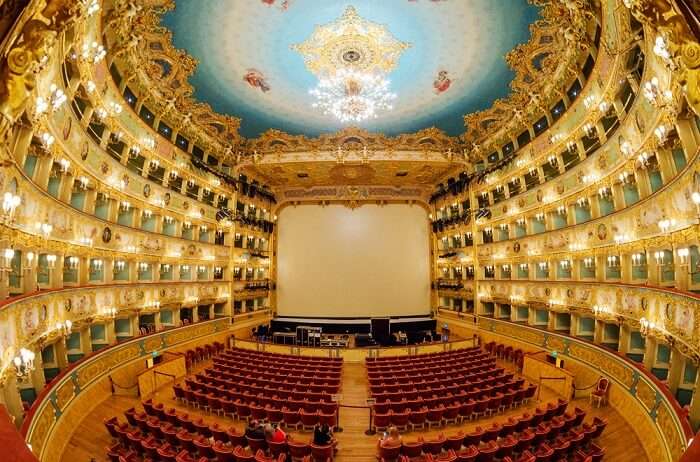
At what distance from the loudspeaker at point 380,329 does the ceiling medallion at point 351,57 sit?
1665 cm

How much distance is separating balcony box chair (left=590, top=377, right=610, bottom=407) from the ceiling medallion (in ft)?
43.6

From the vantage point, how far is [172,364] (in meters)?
16.9

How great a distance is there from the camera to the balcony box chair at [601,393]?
12.6m

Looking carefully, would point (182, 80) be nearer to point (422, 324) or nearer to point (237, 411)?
point (237, 411)

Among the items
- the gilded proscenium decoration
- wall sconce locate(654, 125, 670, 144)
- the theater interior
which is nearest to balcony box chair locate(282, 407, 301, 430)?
the theater interior

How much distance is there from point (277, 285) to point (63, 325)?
2006cm

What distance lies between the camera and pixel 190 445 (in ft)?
31.5

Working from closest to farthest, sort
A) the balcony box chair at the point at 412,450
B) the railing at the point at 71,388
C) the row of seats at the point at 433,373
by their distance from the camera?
the railing at the point at 71,388
the balcony box chair at the point at 412,450
the row of seats at the point at 433,373

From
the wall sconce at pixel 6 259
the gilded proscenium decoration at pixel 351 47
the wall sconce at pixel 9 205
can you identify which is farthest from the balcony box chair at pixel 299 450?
the gilded proscenium decoration at pixel 351 47

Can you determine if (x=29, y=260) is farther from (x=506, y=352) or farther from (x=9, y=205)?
(x=506, y=352)

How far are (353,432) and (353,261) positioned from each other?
64.5ft

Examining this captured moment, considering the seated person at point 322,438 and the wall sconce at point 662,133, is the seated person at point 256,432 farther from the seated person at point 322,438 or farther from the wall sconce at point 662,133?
the wall sconce at point 662,133

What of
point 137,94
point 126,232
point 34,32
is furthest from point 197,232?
point 34,32

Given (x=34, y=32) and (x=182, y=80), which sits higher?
(x=182, y=80)
